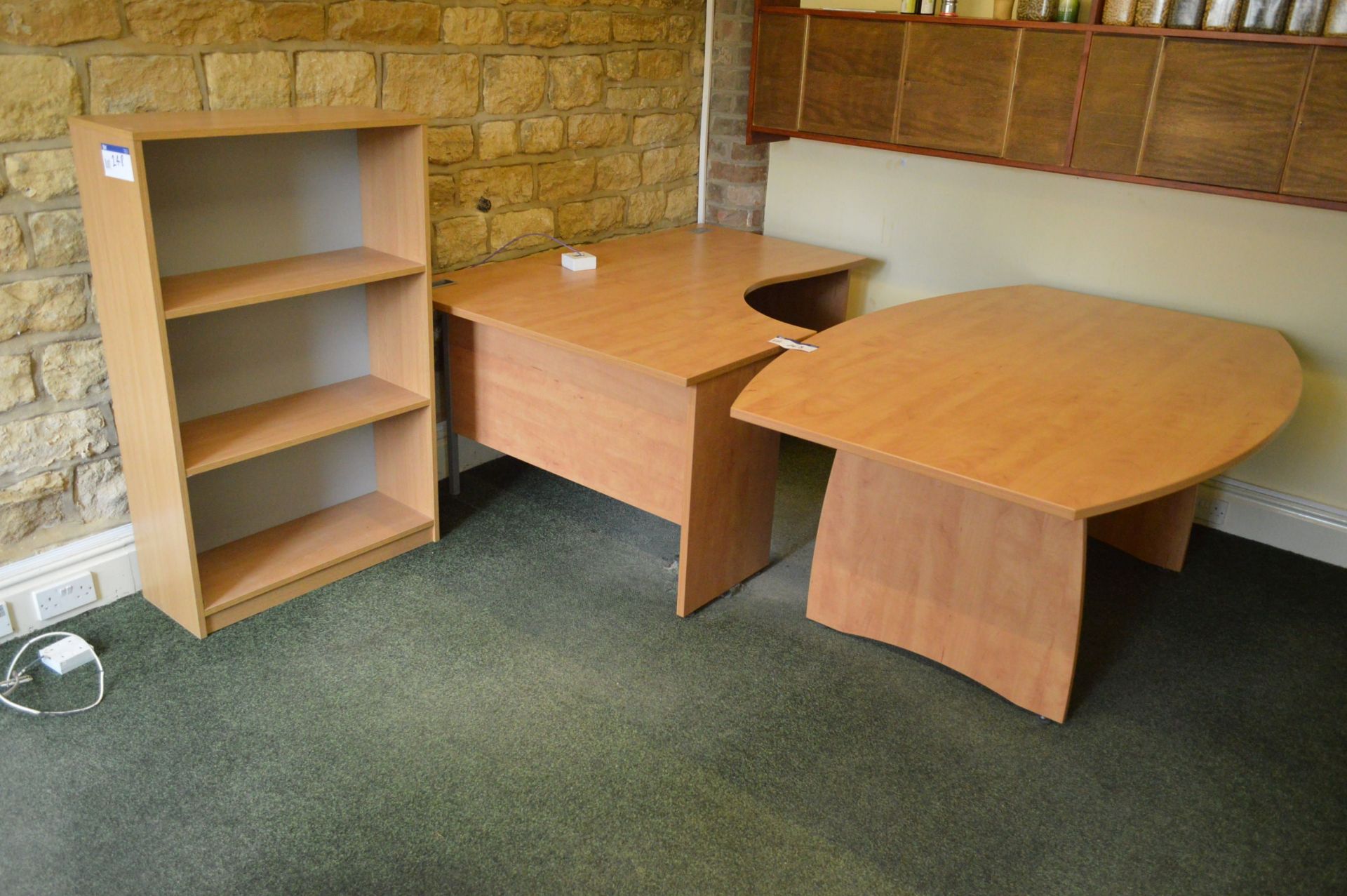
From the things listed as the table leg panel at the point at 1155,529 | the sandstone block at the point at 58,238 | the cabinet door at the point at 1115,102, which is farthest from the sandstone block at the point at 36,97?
the table leg panel at the point at 1155,529

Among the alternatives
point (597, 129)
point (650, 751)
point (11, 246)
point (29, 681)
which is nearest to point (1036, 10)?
point (597, 129)

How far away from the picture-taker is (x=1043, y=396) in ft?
7.70

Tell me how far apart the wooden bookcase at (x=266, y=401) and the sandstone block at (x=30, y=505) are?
16 cm

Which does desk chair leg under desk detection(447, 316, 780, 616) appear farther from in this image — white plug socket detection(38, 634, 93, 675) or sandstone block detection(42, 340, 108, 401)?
white plug socket detection(38, 634, 93, 675)

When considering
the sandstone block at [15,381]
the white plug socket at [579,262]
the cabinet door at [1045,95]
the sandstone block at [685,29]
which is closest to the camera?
the sandstone block at [15,381]

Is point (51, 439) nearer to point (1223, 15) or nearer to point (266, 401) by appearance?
point (266, 401)

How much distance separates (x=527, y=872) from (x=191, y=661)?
1.07 m

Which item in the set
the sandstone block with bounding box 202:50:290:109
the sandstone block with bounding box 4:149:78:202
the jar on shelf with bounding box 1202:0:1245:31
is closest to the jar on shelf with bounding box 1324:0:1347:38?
the jar on shelf with bounding box 1202:0:1245:31

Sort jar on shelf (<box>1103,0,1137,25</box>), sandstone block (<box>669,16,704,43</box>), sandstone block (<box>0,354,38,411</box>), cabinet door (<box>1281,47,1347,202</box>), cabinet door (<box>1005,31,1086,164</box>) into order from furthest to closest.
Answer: sandstone block (<box>669,16,704,43</box>), cabinet door (<box>1005,31,1086,164</box>), jar on shelf (<box>1103,0,1137,25</box>), cabinet door (<box>1281,47,1347,202</box>), sandstone block (<box>0,354,38,411</box>)

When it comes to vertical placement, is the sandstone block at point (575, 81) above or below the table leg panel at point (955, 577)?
above

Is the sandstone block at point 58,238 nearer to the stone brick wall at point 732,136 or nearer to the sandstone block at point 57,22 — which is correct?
the sandstone block at point 57,22

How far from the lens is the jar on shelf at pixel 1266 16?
2621mm

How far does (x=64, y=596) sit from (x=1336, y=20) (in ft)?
11.4

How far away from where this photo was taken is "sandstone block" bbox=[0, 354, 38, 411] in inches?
92.1
